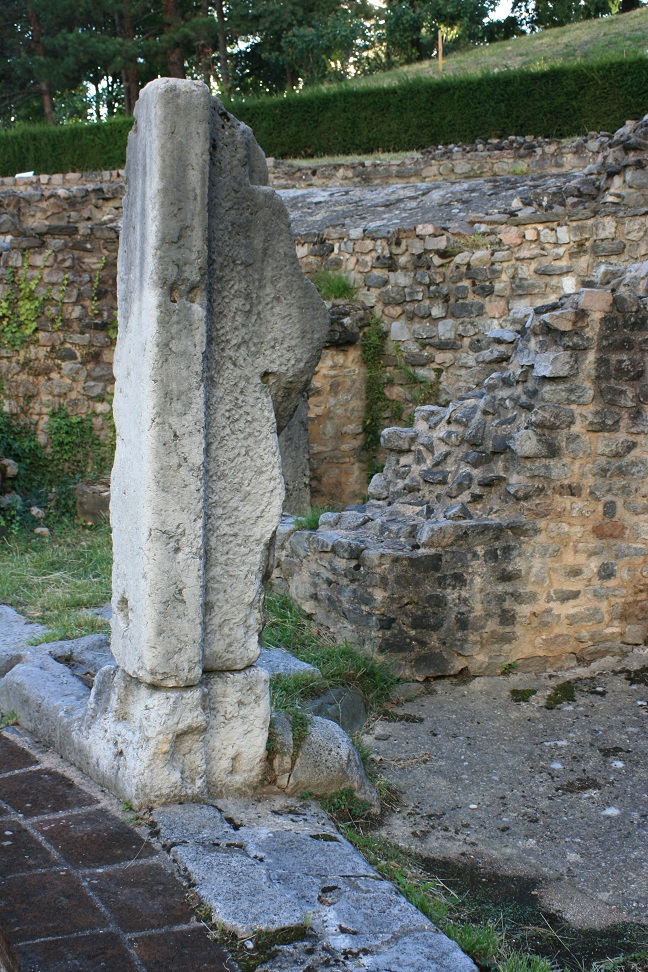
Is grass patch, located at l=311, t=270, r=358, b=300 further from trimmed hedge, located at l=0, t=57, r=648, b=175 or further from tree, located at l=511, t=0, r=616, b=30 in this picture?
tree, located at l=511, t=0, r=616, b=30

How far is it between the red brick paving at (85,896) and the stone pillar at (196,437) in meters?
0.20

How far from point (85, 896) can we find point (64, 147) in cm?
1924

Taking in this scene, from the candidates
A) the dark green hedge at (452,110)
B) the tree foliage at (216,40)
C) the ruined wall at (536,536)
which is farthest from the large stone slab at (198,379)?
the tree foliage at (216,40)

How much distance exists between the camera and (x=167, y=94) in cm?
271

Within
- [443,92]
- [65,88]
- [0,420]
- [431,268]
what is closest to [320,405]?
[431,268]

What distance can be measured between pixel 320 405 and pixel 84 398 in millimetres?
2217

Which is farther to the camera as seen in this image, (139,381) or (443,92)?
(443,92)

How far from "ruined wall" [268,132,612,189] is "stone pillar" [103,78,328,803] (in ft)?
42.9

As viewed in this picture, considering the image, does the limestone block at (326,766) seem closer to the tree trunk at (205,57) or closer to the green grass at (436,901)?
the green grass at (436,901)

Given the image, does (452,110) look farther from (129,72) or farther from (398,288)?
(129,72)

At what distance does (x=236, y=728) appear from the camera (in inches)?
119

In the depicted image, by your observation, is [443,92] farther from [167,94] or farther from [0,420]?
[167,94]

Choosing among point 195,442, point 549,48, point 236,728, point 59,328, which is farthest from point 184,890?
point 549,48

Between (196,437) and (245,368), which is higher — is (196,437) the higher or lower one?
the lower one
